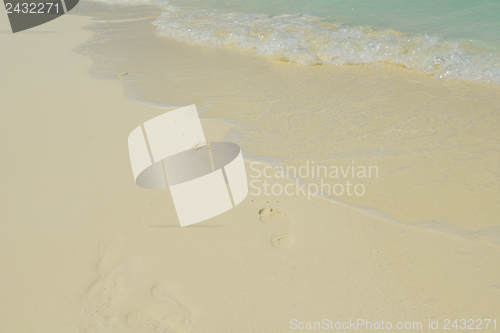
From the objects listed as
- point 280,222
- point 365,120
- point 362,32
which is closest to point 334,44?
point 362,32

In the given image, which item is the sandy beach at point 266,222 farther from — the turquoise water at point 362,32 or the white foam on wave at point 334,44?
the turquoise water at point 362,32

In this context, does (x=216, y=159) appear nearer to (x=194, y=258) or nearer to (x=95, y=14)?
(x=194, y=258)

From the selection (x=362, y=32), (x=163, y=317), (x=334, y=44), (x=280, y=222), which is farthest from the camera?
(x=362, y=32)

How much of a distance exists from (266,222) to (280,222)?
0.27 feet

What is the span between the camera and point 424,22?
600 cm

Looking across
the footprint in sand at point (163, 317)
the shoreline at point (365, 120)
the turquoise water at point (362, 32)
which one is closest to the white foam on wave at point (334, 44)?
the turquoise water at point (362, 32)

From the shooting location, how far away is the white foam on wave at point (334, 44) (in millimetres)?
4238

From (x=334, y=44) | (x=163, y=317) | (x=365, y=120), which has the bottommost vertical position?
(x=163, y=317)

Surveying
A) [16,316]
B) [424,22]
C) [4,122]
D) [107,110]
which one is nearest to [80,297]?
[16,316]

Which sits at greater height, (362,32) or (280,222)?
(362,32)

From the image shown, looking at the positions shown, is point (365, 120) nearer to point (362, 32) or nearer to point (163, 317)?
point (163, 317)

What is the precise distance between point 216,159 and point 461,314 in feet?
5.82

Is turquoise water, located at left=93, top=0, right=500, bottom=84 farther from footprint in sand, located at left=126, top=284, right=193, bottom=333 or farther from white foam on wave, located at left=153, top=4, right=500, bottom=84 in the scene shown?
footprint in sand, located at left=126, top=284, right=193, bottom=333

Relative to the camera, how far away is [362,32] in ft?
18.5
